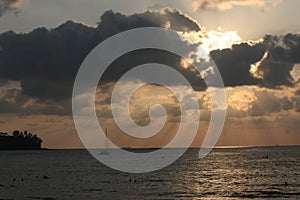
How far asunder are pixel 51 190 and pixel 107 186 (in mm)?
14946

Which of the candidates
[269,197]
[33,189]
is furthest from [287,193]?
[33,189]

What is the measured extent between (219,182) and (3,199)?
57.7m

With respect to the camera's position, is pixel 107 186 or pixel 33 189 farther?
pixel 107 186

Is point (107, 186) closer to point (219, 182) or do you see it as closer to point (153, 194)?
point (153, 194)

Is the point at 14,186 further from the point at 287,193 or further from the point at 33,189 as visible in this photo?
the point at 287,193

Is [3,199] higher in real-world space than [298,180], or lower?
lower

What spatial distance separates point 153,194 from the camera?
3792 inches

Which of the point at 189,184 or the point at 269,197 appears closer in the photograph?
the point at 269,197

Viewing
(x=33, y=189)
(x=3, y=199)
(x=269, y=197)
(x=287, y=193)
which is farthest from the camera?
(x=33, y=189)

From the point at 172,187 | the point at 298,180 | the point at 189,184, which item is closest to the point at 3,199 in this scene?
→ the point at 172,187

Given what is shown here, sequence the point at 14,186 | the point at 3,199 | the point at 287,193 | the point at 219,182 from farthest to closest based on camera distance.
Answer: the point at 219,182, the point at 14,186, the point at 287,193, the point at 3,199

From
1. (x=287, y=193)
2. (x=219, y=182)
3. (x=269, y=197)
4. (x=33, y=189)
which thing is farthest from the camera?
(x=219, y=182)

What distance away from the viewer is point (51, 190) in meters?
103

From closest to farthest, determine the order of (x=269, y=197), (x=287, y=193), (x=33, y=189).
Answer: (x=269, y=197), (x=287, y=193), (x=33, y=189)
